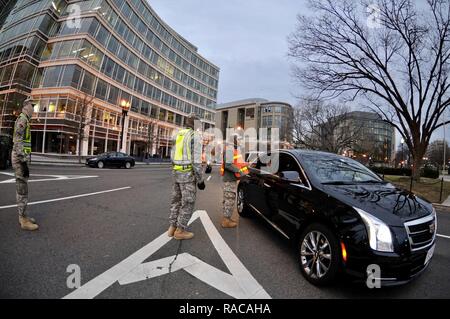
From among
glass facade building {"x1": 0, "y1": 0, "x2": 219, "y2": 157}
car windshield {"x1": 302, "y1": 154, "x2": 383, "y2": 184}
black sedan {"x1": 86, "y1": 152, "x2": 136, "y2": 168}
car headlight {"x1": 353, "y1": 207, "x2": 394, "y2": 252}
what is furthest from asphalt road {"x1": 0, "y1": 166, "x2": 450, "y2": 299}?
glass facade building {"x1": 0, "y1": 0, "x2": 219, "y2": 157}

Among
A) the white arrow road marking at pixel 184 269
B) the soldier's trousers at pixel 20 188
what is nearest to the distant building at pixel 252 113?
the soldier's trousers at pixel 20 188

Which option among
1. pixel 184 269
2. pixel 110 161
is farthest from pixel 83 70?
pixel 184 269

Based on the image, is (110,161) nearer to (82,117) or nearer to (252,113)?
(82,117)

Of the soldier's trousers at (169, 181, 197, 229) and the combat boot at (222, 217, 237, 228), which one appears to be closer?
the soldier's trousers at (169, 181, 197, 229)

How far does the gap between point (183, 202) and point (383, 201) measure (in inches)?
115

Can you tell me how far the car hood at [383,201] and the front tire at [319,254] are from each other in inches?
18.7

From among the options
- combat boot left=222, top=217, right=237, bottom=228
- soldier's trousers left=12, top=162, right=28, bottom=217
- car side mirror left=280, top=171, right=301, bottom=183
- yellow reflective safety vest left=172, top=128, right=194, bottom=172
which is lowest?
combat boot left=222, top=217, right=237, bottom=228

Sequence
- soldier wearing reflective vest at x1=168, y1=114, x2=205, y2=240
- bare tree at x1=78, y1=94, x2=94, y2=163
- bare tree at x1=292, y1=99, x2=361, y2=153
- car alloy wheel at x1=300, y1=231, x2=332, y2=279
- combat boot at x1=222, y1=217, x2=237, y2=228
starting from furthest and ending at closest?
bare tree at x1=292, y1=99, x2=361, y2=153 < bare tree at x1=78, y1=94, x2=94, y2=163 < combat boot at x1=222, y1=217, x2=237, y2=228 < soldier wearing reflective vest at x1=168, y1=114, x2=205, y2=240 < car alloy wheel at x1=300, y1=231, x2=332, y2=279

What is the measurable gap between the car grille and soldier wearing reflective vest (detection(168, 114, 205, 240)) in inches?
111

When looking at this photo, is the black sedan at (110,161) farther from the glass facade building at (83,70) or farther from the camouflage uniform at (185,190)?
the camouflage uniform at (185,190)

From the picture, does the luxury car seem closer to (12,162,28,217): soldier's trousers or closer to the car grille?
the car grille

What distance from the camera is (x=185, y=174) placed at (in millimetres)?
3846

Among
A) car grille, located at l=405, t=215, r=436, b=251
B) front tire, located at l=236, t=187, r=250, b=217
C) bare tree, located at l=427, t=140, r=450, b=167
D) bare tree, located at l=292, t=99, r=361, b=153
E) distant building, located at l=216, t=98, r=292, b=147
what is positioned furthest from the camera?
distant building, located at l=216, t=98, r=292, b=147

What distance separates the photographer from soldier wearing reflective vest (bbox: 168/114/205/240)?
3.85 metres
